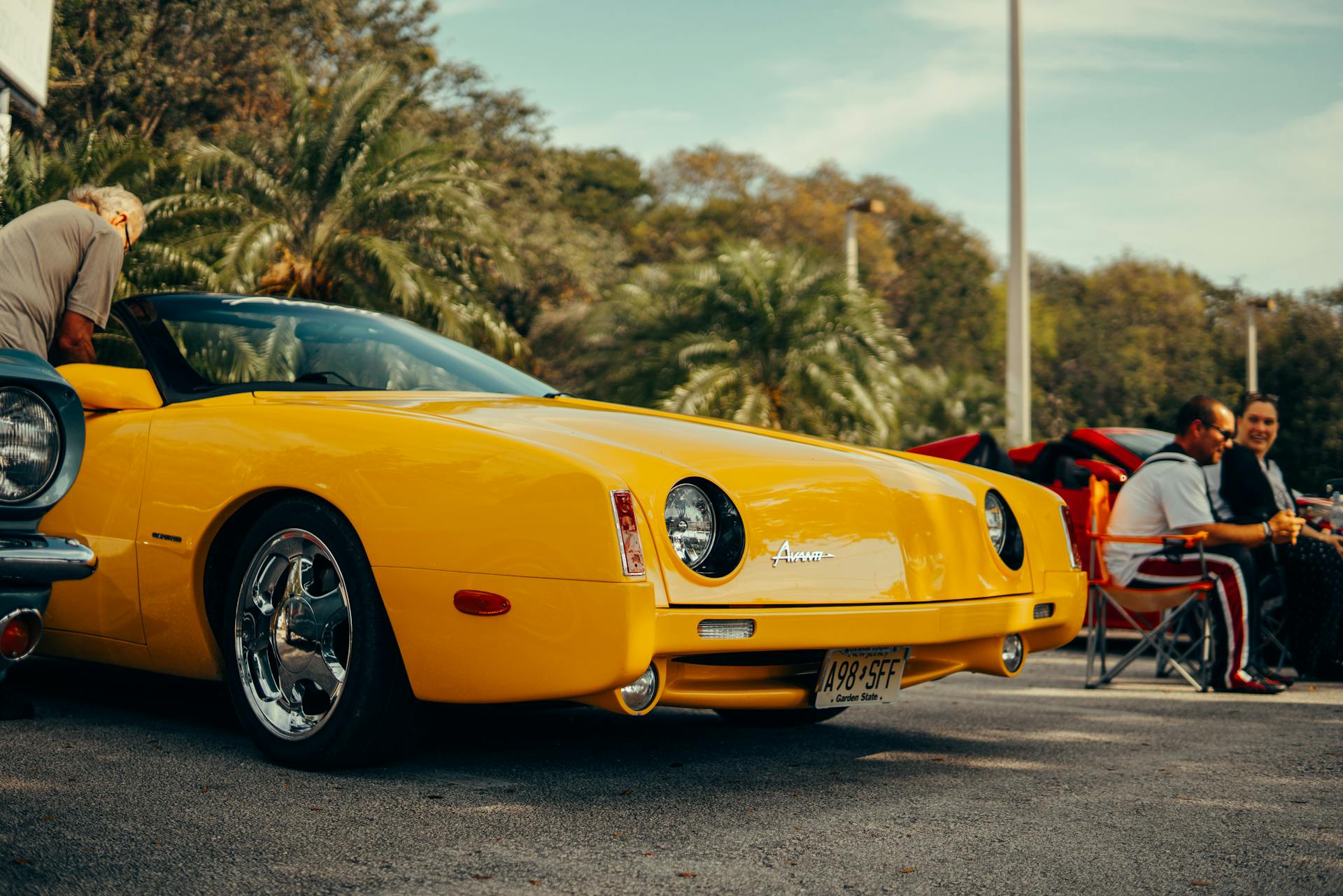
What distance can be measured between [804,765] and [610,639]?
3.91ft

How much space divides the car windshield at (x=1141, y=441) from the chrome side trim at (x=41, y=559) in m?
6.88

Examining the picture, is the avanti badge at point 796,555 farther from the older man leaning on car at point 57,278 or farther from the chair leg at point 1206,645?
the chair leg at point 1206,645

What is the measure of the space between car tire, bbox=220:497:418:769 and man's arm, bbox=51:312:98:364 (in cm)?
143

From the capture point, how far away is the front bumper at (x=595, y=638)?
10.8ft

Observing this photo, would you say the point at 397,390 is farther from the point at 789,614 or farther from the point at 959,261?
the point at 959,261

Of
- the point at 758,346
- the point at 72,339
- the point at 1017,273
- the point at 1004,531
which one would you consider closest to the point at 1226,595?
the point at 1004,531

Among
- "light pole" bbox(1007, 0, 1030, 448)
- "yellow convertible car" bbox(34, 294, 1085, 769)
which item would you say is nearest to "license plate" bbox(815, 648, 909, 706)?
"yellow convertible car" bbox(34, 294, 1085, 769)

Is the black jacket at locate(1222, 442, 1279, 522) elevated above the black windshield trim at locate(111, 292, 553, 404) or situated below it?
below

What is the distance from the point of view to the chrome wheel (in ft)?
12.2

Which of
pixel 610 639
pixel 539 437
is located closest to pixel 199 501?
pixel 539 437

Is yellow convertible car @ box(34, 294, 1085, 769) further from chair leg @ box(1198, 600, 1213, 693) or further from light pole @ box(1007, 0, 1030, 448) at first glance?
light pole @ box(1007, 0, 1030, 448)

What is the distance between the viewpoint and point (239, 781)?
359cm

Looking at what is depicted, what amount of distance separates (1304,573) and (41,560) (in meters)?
5.91

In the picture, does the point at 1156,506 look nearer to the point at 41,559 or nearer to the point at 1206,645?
the point at 1206,645
